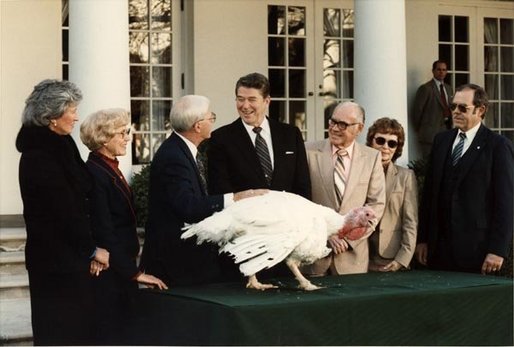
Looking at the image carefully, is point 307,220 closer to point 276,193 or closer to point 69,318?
point 276,193

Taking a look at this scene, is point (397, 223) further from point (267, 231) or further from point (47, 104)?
point (47, 104)

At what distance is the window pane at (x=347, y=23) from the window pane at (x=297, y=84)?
33.1 inches

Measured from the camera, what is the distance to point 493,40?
14492 mm

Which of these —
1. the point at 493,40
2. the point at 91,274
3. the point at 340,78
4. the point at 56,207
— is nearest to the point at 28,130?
the point at 56,207

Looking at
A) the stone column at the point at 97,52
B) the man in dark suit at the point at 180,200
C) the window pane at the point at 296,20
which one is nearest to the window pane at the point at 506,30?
the window pane at the point at 296,20

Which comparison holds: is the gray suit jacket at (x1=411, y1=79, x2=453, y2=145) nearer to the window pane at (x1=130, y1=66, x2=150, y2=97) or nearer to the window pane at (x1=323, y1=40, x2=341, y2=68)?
the window pane at (x1=323, y1=40, x2=341, y2=68)

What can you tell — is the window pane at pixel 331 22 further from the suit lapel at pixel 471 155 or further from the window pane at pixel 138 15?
the suit lapel at pixel 471 155

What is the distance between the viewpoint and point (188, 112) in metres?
5.51

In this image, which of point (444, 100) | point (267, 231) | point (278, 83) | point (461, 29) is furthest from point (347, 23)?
point (267, 231)

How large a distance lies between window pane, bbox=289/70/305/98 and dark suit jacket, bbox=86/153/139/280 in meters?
7.67

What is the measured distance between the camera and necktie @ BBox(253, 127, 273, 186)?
6.25 m

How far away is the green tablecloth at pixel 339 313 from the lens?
487 centimetres

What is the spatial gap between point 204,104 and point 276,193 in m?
0.64

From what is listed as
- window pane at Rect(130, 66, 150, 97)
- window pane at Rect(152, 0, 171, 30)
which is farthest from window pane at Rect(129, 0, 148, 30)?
window pane at Rect(130, 66, 150, 97)
